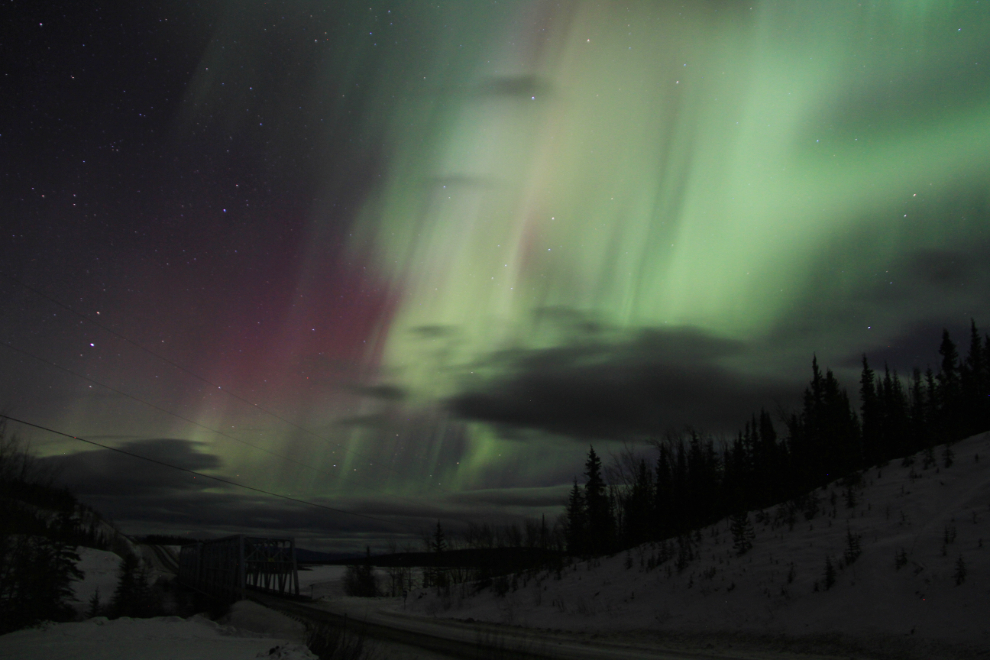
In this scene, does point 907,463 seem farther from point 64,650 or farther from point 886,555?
point 64,650

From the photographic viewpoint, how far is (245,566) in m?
70.0

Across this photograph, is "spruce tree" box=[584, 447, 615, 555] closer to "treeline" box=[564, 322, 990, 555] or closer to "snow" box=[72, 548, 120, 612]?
"treeline" box=[564, 322, 990, 555]

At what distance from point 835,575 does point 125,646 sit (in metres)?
23.7

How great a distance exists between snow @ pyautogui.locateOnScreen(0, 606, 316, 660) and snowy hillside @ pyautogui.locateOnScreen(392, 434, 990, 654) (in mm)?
17212

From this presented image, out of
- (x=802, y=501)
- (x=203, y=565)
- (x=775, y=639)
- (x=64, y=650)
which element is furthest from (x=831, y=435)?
(x=203, y=565)

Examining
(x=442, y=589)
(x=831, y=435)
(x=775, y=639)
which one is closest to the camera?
(x=775, y=639)

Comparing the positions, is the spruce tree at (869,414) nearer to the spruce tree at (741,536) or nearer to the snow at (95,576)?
the spruce tree at (741,536)

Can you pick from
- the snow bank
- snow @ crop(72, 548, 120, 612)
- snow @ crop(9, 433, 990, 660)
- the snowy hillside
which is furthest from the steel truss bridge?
the snow bank

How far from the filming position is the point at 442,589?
5734cm

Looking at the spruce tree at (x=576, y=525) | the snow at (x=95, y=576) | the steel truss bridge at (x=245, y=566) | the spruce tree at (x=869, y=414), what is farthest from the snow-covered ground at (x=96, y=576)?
the spruce tree at (x=869, y=414)

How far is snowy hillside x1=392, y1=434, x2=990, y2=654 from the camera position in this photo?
1884cm

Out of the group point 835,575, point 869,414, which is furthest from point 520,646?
point 869,414

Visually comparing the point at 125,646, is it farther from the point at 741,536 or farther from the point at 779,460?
the point at 779,460

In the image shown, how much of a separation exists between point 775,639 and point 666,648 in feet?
12.3
